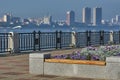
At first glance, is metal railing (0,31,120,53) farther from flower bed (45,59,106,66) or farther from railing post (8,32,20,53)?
flower bed (45,59,106,66)

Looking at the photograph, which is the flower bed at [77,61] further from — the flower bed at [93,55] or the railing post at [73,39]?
the railing post at [73,39]

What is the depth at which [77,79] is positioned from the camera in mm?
12688

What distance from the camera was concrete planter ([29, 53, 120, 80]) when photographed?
491 inches

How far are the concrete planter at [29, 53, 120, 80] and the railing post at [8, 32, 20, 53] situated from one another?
35.0 ft

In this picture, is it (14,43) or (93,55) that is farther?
(14,43)

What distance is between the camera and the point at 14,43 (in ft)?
81.4

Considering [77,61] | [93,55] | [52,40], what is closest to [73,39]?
[52,40]

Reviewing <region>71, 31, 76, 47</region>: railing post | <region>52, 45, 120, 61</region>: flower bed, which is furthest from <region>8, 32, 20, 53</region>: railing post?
<region>52, 45, 120, 61</region>: flower bed

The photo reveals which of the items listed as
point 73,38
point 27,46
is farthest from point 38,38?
point 73,38

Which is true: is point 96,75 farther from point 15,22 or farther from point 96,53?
point 15,22

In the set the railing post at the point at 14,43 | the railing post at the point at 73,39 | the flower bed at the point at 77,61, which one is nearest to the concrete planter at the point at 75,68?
the flower bed at the point at 77,61

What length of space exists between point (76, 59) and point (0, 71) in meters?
2.91

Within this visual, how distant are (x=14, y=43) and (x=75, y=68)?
1211 cm

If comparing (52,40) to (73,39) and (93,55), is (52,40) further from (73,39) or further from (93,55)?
(93,55)
